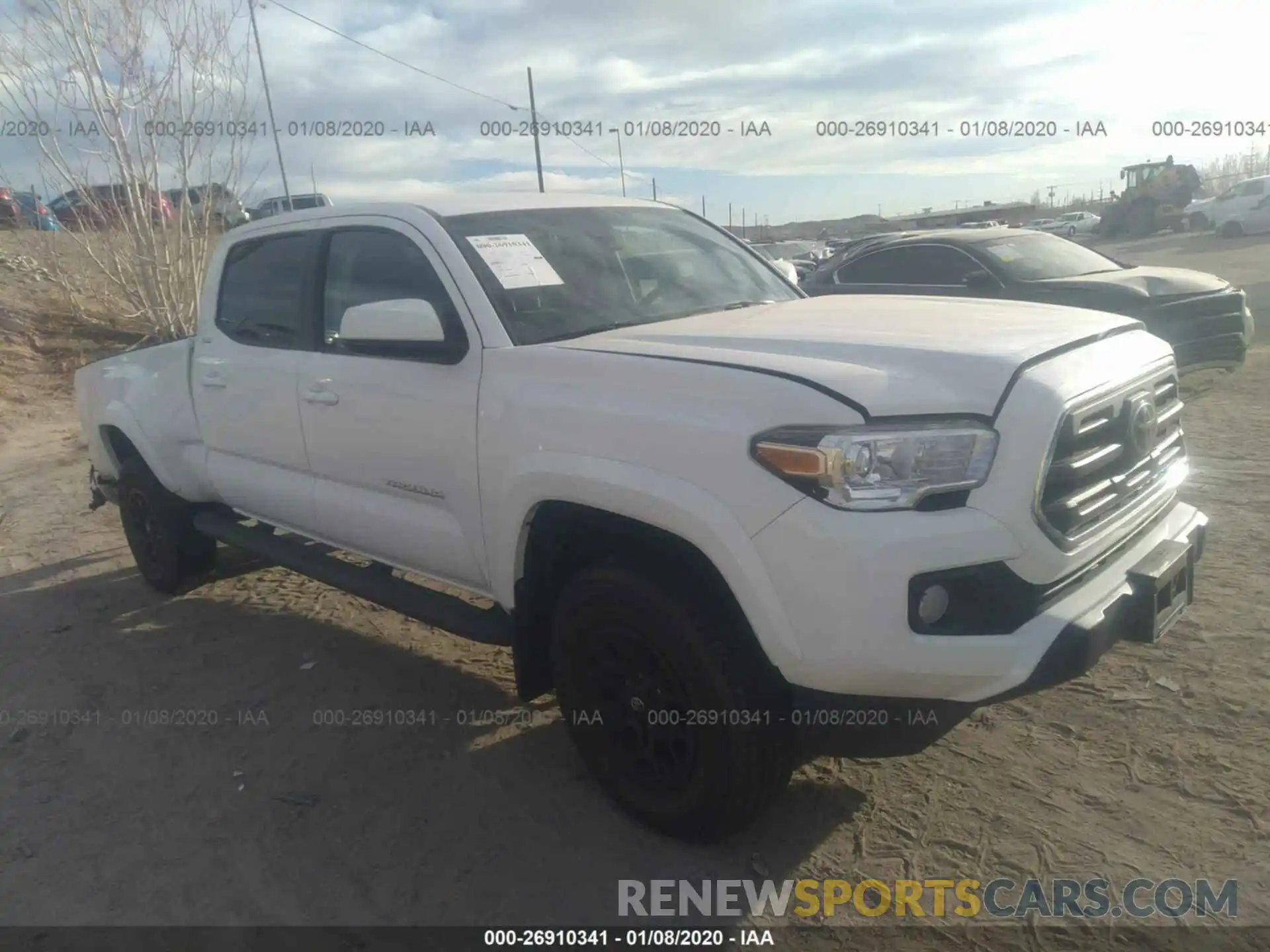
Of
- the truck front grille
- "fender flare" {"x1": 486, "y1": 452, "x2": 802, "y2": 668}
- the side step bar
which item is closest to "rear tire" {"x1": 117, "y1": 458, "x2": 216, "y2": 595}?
the side step bar

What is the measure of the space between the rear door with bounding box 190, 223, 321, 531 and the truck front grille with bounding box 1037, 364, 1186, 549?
289cm

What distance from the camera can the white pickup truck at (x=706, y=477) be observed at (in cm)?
228

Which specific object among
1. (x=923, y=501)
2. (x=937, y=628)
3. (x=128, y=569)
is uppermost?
(x=923, y=501)

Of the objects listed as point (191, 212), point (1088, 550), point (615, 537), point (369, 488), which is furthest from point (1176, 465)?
point (191, 212)

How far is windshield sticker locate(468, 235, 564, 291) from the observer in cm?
327

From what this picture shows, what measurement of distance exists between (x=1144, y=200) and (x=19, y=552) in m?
36.9

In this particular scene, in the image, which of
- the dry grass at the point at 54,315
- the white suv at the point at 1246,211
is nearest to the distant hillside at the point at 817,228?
the white suv at the point at 1246,211

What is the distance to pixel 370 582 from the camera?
12.6 feet

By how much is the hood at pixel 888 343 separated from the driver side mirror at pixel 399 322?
40 centimetres

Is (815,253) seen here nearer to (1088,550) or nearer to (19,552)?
(19,552)

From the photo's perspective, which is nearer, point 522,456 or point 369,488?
point 522,456

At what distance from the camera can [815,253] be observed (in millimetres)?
29703

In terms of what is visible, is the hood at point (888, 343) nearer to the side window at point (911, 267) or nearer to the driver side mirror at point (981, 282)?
the driver side mirror at point (981, 282)

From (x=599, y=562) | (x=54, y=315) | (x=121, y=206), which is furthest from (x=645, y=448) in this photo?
(x=54, y=315)
